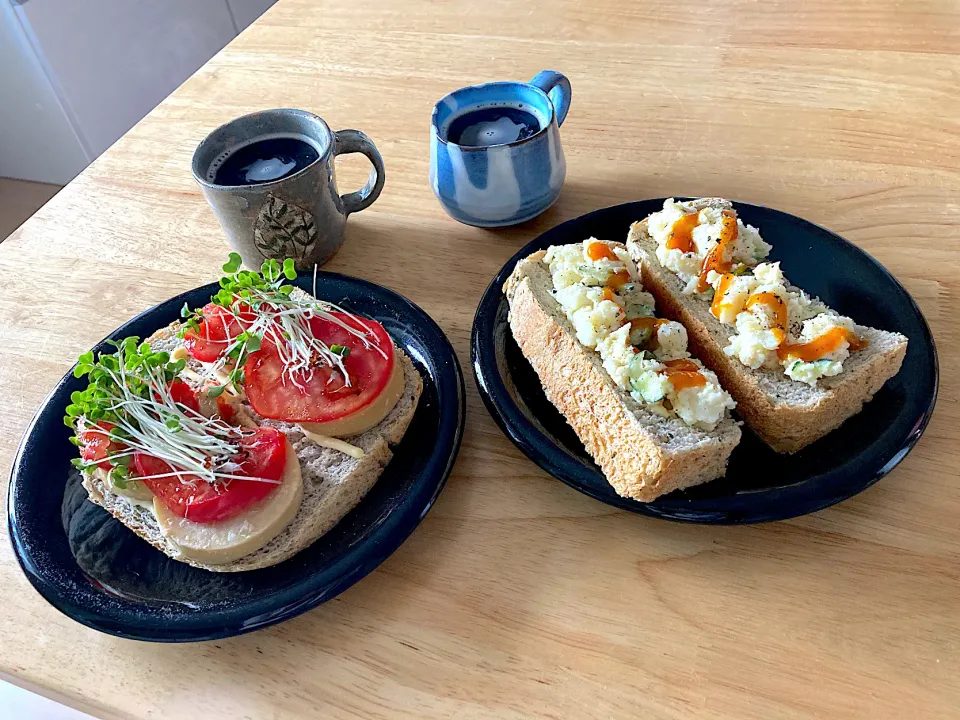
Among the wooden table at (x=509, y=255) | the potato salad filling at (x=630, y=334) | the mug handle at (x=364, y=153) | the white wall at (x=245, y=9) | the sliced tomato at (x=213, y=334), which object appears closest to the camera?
the wooden table at (x=509, y=255)

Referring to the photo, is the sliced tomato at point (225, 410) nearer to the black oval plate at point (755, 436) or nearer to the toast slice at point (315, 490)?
the toast slice at point (315, 490)

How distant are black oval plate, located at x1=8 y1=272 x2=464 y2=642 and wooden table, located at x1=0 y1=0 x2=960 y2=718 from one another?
60 mm

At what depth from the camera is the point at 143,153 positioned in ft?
5.49

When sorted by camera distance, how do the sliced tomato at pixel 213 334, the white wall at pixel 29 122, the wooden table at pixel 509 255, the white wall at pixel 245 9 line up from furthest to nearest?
the white wall at pixel 245 9
the white wall at pixel 29 122
the sliced tomato at pixel 213 334
the wooden table at pixel 509 255

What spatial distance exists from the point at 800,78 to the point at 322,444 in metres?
1.33

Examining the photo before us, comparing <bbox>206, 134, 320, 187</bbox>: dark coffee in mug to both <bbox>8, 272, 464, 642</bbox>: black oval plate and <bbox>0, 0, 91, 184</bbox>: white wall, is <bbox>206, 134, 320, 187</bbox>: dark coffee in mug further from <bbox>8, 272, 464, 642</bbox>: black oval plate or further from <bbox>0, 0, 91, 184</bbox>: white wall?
<bbox>0, 0, 91, 184</bbox>: white wall

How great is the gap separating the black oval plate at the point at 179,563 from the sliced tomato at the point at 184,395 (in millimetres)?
177

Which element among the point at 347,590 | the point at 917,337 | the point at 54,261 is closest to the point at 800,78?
the point at 917,337

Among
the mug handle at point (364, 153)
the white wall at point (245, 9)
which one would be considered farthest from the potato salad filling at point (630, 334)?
the white wall at point (245, 9)

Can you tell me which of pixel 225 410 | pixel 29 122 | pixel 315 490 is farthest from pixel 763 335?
pixel 29 122

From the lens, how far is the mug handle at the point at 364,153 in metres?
1.29

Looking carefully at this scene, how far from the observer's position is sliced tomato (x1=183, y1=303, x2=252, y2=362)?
1.06 metres

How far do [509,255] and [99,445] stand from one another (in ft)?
2.41

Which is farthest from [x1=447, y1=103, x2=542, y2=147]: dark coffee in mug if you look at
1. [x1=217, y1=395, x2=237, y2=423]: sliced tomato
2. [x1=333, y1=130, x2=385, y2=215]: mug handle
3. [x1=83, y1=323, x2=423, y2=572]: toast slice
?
[x1=217, y1=395, x2=237, y2=423]: sliced tomato
